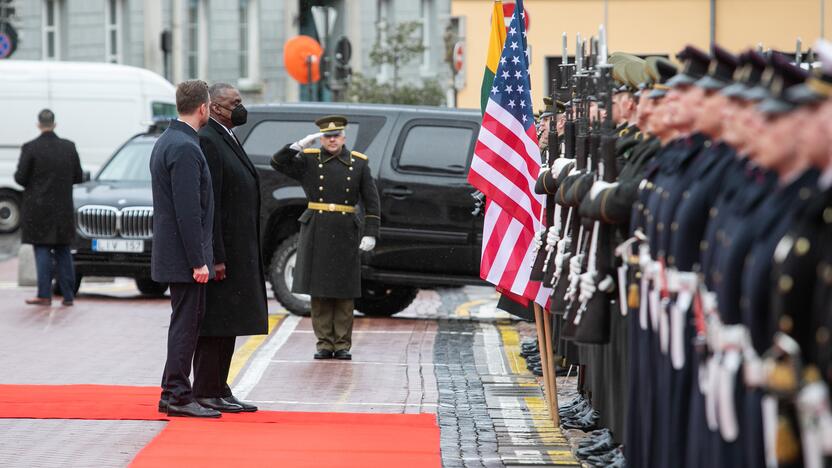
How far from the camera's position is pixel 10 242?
1152 inches

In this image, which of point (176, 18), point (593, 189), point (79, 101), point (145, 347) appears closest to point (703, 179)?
point (593, 189)

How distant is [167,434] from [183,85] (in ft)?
6.98

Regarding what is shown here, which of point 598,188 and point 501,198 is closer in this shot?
point 598,188

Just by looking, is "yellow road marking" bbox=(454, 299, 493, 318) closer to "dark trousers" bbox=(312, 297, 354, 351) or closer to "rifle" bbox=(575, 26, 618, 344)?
"dark trousers" bbox=(312, 297, 354, 351)

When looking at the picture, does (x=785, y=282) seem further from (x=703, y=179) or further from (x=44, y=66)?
(x=44, y=66)

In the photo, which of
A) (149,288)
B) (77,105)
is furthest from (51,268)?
(77,105)

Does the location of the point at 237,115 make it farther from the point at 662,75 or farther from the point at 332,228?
the point at 662,75

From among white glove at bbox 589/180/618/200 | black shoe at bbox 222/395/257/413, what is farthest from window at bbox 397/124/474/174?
white glove at bbox 589/180/618/200

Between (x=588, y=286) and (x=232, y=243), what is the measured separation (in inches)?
125

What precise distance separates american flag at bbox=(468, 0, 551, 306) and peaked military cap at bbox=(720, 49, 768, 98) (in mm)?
4993

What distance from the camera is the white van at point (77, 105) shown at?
2934 centimetres

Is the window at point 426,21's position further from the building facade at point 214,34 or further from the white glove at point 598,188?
the white glove at point 598,188

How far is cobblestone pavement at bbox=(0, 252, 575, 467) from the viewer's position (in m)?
8.89

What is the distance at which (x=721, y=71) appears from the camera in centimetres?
600
